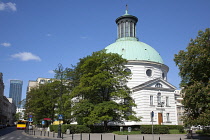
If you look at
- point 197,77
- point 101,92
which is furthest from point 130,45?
point 197,77

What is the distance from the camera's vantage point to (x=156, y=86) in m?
50.5

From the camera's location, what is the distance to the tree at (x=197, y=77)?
23172 millimetres

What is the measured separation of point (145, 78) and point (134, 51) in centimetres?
701

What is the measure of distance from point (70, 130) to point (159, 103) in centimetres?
2071

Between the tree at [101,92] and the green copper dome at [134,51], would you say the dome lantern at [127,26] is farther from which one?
the tree at [101,92]

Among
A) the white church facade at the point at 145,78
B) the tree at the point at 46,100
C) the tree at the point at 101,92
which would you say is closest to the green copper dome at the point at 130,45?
the white church facade at the point at 145,78

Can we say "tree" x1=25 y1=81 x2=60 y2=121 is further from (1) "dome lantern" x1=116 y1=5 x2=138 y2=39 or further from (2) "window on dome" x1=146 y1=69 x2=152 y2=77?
(1) "dome lantern" x1=116 y1=5 x2=138 y2=39

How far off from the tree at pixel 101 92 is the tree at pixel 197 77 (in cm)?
1314

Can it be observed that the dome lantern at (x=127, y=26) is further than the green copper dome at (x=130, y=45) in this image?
Yes

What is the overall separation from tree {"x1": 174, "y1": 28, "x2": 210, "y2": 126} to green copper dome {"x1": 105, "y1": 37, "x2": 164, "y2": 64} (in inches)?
1115

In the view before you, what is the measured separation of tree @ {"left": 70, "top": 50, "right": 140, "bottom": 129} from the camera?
36516 millimetres

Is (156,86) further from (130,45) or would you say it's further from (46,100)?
(46,100)

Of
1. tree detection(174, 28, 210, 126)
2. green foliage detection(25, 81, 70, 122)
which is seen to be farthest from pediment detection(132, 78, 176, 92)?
tree detection(174, 28, 210, 126)

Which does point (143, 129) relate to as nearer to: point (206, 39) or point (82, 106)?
point (82, 106)
